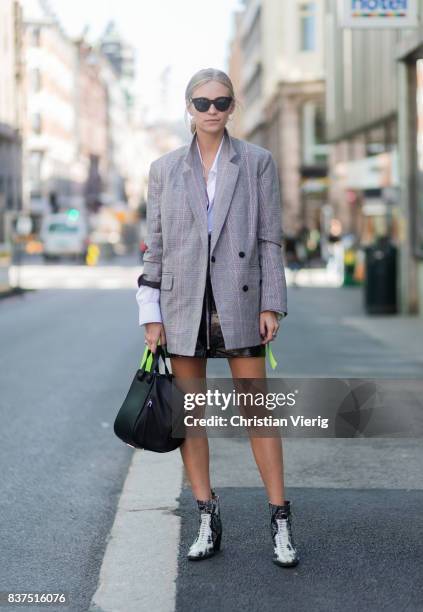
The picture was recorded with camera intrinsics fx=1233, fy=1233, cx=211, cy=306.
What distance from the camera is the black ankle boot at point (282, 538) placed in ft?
14.9

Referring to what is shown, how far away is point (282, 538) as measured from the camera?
4.60 meters

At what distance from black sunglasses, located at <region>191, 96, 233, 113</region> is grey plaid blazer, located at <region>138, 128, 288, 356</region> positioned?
13cm

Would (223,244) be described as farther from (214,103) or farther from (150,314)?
(214,103)

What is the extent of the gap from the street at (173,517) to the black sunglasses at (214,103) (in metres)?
1.70

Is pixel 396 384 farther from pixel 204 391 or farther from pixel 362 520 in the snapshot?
pixel 204 391

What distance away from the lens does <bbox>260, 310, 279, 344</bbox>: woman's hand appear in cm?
460

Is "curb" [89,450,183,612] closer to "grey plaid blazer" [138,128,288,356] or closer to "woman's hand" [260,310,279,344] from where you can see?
"grey plaid blazer" [138,128,288,356]

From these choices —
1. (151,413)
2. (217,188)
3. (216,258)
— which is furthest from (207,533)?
(217,188)

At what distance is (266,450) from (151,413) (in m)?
0.47

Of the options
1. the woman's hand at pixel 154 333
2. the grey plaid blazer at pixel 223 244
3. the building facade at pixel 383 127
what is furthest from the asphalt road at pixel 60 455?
the building facade at pixel 383 127

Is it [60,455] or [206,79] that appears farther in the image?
[60,455]

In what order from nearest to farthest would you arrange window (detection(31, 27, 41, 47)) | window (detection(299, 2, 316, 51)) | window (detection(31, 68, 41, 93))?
window (detection(299, 2, 316, 51)) → window (detection(31, 27, 41, 47)) → window (detection(31, 68, 41, 93))

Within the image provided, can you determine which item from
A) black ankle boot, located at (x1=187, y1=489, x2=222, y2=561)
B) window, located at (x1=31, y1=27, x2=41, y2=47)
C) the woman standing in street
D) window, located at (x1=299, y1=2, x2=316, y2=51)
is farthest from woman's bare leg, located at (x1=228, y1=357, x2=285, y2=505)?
window, located at (x1=31, y1=27, x2=41, y2=47)

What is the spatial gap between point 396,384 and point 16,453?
11.8 ft
